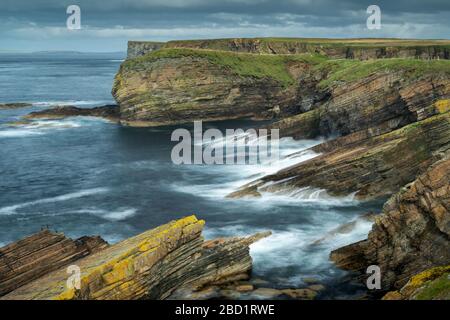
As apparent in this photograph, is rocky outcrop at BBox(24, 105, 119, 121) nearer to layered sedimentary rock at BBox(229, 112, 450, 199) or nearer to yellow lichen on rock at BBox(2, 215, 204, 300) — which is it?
layered sedimentary rock at BBox(229, 112, 450, 199)

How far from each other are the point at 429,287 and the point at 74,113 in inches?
3685

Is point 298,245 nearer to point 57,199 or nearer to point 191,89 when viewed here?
point 57,199

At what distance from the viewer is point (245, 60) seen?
10894cm

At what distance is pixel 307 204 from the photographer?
45.0 m

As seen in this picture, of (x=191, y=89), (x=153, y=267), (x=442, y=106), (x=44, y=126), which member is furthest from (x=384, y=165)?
(x=44, y=126)

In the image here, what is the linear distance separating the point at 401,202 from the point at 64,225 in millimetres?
26220

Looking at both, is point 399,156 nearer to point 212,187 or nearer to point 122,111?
point 212,187

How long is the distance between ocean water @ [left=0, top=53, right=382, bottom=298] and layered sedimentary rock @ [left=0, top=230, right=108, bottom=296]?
30.9ft

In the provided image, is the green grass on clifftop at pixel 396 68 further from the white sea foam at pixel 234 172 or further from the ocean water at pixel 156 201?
the white sea foam at pixel 234 172

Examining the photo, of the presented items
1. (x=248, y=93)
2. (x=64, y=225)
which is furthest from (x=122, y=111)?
(x=64, y=225)

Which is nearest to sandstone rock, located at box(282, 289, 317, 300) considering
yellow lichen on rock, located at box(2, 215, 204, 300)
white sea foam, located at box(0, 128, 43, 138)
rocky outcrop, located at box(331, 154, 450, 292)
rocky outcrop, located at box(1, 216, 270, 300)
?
rocky outcrop, located at box(1, 216, 270, 300)

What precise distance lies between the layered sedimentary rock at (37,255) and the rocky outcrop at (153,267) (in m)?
1.09

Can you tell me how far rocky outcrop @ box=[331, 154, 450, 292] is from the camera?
26953 mm
